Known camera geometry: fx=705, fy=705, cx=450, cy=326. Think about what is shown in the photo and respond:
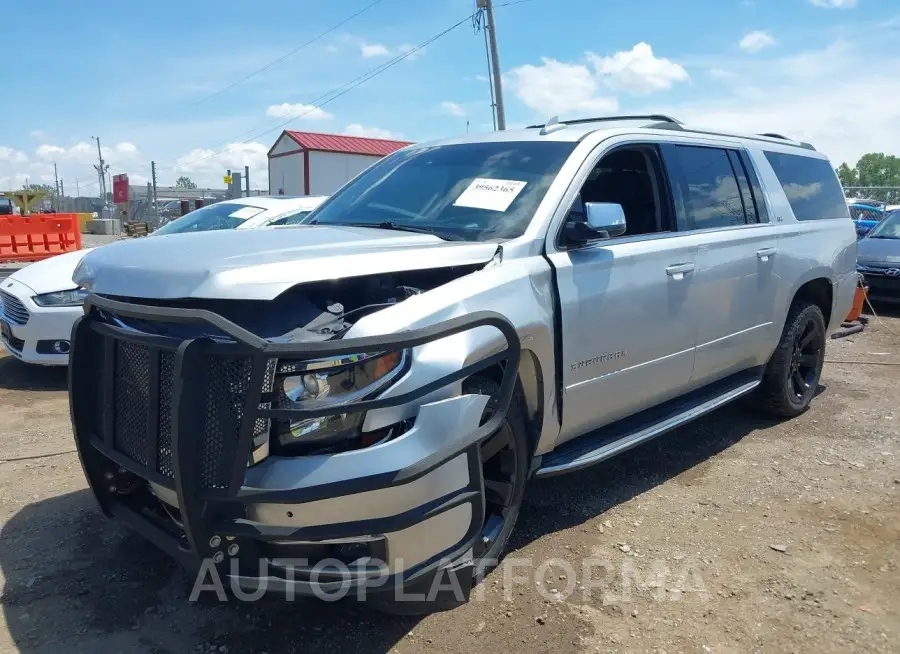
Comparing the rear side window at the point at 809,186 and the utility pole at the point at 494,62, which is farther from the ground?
the utility pole at the point at 494,62

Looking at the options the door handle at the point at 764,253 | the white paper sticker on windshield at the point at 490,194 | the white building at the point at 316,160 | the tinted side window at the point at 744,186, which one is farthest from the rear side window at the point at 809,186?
the white building at the point at 316,160

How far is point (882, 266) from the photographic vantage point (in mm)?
10281

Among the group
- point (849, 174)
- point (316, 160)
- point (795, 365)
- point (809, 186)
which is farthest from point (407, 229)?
point (849, 174)

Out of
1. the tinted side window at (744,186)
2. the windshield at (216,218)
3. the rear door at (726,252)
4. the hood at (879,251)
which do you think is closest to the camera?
the rear door at (726,252)

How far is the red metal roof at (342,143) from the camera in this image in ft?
95.0

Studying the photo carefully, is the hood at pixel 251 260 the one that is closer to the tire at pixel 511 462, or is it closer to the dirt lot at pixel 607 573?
the tire at pixel 511 462

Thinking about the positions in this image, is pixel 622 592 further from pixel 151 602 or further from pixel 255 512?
pixel 151 602

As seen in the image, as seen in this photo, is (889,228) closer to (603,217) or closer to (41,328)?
(603,217)

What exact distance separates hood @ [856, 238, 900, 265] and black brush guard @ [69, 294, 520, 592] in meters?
9.96

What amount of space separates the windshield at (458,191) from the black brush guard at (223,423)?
0.89m

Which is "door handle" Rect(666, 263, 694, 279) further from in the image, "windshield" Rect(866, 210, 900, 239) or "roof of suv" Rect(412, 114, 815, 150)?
"windshield" Rect(866, 210, 900, 239)

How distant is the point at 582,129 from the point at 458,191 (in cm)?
80

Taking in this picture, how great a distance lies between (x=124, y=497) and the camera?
9.10 ft

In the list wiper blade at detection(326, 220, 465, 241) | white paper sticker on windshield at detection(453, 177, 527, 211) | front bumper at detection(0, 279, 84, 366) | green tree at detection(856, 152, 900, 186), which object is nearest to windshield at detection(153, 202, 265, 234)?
front bumper at detection(0, 279, 84, 366)
